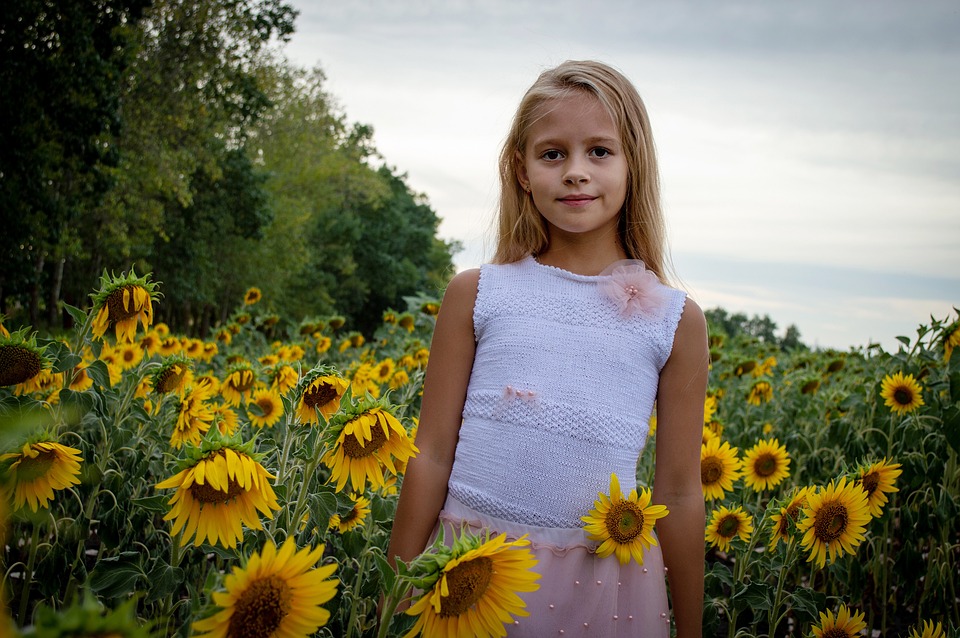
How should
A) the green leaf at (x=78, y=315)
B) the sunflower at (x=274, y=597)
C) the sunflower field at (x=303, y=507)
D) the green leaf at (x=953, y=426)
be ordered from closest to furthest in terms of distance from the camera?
the sunflower at (x=274, y=597) < the sunflower field at (x=303, y=507) < the green leaf at (x=78, y=315) < the green leaf at (x=953, y=426)

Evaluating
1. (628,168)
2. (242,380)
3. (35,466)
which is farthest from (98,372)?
(628,168)

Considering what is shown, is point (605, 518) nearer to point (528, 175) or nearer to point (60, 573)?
point (528, 175)

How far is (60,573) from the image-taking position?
1.89m

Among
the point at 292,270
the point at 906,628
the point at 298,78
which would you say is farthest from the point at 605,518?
the point at 298,78

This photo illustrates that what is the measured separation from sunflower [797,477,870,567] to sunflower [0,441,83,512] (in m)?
1.67

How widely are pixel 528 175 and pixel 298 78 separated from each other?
27.8 m

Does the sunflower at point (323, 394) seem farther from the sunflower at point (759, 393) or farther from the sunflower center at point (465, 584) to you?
the sunflower at point (759, 393)

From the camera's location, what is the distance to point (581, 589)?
5.10ft

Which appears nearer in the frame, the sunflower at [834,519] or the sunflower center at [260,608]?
the sunflower center at [260,608]

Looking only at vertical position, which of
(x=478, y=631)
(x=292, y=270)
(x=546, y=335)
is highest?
(x=292, y=270)

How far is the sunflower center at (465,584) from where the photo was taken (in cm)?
104

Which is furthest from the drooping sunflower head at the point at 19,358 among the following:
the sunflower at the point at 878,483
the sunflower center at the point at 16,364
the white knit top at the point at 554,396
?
the sunflower at the point at 878,483

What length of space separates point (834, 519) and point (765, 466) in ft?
3.06

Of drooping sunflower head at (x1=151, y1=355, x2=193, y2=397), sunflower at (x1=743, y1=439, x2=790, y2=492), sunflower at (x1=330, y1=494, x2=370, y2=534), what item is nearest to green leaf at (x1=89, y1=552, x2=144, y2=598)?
sunflower at (x1=330, y1=494, x2=370, y2=534)
